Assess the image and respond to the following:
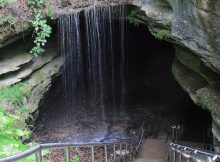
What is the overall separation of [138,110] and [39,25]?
665 cm

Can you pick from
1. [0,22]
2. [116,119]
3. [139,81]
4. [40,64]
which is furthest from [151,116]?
[0,22]

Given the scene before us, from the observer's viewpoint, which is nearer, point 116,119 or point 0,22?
point 0,22

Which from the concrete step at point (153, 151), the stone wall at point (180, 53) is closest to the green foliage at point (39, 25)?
the stone wall at point (180, 53)

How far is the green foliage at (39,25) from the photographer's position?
12508 millimetres

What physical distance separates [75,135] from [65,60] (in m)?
2.95

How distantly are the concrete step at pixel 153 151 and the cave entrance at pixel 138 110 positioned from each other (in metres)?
1.59

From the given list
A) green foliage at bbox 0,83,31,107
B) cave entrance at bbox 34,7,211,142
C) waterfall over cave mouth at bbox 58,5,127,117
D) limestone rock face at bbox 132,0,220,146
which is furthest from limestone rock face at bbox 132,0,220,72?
cave entrance at bbox 34,7,211,142

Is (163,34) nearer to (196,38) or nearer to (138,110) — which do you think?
(196,38)

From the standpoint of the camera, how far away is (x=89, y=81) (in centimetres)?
1738

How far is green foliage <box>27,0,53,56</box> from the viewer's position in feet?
41.0

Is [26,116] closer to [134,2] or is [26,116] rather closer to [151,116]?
[134,2]

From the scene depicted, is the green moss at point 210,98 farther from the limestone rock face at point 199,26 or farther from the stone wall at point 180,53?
the limestone rock face at point 199,26

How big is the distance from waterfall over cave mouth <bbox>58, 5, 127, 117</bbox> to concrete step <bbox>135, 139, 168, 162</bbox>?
12.8 feet

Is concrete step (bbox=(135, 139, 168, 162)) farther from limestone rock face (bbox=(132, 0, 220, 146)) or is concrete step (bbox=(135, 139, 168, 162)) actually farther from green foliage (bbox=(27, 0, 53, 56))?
green foliage (bbox=(27, 0, 53, 56))
